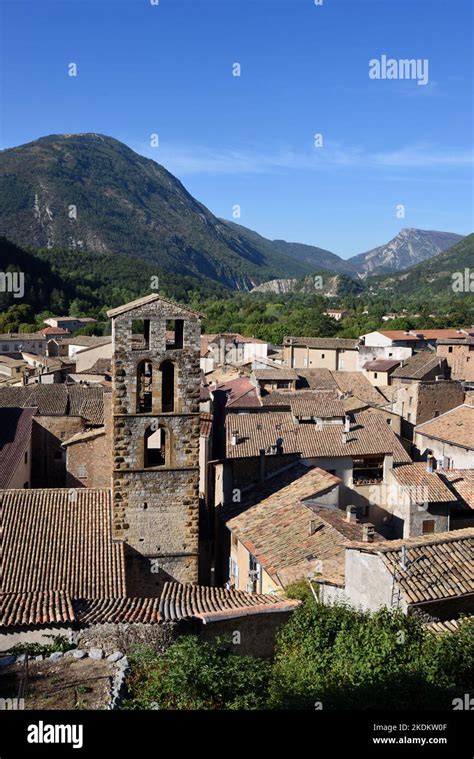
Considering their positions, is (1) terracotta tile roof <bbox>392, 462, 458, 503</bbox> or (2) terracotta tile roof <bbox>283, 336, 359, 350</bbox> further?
(2) terracotta tile roof <bbox>283, 336, 359, 350</bbox>

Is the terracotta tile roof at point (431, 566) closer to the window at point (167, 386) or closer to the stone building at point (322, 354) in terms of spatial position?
the window at point (167, 386)

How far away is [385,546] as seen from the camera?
1417cm

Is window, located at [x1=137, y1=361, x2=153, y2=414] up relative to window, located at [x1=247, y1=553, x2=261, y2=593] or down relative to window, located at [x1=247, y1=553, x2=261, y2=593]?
up

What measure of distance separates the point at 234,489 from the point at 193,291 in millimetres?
166221

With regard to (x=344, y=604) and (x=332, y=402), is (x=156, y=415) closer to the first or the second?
(x=344, y=604)

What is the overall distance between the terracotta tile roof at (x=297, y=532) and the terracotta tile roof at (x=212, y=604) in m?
1.70

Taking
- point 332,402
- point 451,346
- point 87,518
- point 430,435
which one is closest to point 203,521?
point 87,518

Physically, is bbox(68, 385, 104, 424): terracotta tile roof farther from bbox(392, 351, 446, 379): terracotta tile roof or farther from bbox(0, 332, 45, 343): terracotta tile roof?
bbox(0, 332, 45, 343): terracotta tile roof

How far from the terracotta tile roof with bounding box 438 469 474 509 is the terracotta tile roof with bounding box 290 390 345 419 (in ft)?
19.7

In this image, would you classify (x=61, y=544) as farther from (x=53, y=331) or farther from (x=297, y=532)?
(x=53, y=331)

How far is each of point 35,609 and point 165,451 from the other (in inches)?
238

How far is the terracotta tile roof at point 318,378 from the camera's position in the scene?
50.4 meters

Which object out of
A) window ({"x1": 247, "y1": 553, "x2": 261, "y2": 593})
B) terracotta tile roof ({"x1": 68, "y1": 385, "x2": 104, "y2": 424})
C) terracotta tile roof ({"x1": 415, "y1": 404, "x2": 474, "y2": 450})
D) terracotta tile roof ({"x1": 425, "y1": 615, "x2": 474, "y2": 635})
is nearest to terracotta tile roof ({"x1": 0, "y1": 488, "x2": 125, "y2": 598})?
window ({"x1": 247, "y1": 553, "x2": 261, "y2": 593})

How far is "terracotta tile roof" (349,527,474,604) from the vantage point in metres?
12.9
